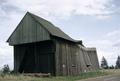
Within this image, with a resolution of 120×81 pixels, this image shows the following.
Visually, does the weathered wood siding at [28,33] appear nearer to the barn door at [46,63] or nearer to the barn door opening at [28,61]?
the barn door opening at [28,61]

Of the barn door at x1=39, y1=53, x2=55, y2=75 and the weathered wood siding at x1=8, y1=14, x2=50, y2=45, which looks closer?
the weathered wood siding at x1=8, y1=14, x2=50, y2=45

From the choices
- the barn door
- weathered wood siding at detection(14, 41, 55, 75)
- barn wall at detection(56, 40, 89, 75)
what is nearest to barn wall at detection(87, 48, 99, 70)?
barn wall at detection(56, 40, 89, 75)

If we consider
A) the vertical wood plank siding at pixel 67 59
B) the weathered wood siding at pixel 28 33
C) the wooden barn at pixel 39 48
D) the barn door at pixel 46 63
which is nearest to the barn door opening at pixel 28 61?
the wooden barn at pixel 39 48

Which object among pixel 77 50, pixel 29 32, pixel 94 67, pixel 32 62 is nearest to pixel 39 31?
pixel 29 32

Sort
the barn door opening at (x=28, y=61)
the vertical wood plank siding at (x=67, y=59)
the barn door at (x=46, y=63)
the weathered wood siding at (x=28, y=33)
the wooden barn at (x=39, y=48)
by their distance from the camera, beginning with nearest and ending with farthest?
the weathered wood siding at (x=28, y=33) → the wooden barn at (x=39, y=48) → the barn door at (x=46, y=63) → the vertical wood plank siding at (x=67, y=59) → the barn door opening at (x=28, y=61)

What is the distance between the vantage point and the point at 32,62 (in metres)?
42.5

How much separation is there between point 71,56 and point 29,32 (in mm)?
8775

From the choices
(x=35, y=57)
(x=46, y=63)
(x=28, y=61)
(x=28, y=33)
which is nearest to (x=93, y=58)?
(x=28, y=61)

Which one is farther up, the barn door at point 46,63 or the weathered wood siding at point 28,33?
the weathered wood siding at point 28,33

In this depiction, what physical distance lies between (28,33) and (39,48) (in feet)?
9.19

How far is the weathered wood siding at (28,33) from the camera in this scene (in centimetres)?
4023

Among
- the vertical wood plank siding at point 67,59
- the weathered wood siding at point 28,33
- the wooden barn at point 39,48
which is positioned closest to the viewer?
the weathered wood siding at point 28,33

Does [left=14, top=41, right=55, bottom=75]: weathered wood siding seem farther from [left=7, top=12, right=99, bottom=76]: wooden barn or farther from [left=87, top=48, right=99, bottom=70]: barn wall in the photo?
[left=87, top=48, right=99, bottom=70]: barn wall

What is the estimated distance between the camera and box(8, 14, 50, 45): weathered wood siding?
40234 millimetres
